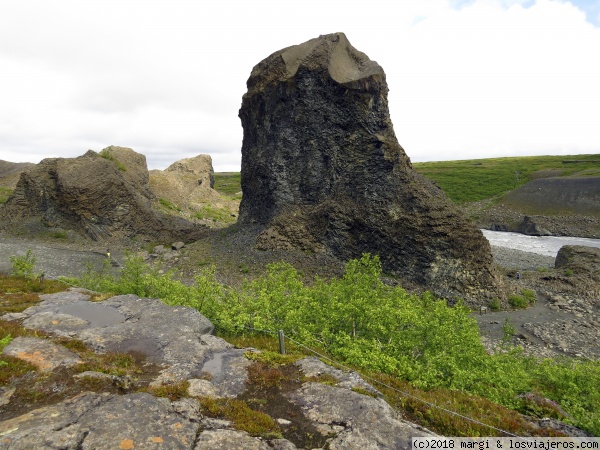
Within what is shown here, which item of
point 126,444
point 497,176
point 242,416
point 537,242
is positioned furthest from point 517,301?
point 497,176

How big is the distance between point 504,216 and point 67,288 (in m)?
136

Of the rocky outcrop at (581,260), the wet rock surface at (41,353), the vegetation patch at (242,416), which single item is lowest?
the rocky outcrop at (581,260)

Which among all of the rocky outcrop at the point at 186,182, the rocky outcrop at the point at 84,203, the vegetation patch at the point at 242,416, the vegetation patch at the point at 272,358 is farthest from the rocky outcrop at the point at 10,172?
the vegetation patch at the point at 242,416

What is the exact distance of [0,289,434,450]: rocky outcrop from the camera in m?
7.30

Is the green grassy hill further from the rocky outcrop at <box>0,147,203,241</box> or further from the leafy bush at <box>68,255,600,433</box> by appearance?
the leafy bush at <box>68,255,600,433</box>

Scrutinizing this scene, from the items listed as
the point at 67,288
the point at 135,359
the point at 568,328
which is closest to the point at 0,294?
the point at 67,288

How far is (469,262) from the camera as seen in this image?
37938 millimetres

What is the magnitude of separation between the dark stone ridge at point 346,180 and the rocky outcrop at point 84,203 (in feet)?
61.7

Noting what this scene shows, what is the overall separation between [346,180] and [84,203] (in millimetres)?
39831

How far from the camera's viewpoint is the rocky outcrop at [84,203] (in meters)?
52.6

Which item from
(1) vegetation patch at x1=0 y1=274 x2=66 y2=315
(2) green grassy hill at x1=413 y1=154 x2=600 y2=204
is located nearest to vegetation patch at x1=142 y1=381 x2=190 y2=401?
(1) vegetation patch at x1=0 y1=274 x2=66 y2=315

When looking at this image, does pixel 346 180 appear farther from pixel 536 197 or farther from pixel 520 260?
pixel 536 197

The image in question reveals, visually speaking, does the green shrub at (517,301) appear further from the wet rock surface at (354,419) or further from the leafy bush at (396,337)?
the wet rock surface at (354,419)

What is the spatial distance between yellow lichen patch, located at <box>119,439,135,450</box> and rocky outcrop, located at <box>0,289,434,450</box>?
0.06 ft
